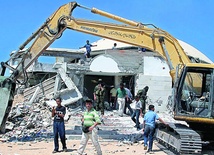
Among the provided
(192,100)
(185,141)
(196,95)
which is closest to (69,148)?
(185,141)

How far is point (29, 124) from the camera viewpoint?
13.5 m

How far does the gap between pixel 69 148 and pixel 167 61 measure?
13.4ft

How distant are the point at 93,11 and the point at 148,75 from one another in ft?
28.0

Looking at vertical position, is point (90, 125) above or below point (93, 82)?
below

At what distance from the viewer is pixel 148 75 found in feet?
65.1

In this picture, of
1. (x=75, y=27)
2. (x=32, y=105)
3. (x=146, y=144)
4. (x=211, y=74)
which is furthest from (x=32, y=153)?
(x=32, y=105)

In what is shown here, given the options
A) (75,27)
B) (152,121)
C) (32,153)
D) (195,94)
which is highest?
(75,27)

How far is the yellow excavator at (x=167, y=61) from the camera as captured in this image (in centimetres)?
937

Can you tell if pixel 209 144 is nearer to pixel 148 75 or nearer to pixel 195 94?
pixel 195 94

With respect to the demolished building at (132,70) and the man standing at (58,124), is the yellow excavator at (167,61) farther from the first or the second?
the demolished building at (132,70)

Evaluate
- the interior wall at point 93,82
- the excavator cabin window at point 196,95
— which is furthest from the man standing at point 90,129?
the interior wall at point 93,82

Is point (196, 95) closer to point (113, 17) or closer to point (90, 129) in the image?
point (90, 129)

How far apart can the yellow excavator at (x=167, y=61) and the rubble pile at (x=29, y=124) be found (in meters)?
0.67

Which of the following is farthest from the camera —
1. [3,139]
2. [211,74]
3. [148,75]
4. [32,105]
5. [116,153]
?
[148,75]
